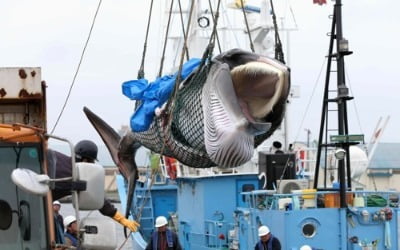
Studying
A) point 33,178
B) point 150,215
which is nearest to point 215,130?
point 33,178

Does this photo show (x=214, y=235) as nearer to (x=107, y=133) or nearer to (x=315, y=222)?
(x=315, y=222)

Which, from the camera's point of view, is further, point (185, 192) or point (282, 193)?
point (185, 192)

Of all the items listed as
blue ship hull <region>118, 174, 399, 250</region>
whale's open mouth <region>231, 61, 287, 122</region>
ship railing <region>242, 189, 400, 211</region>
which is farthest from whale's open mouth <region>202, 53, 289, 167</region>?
ship railing <region>242, 189, 400, 211</region>

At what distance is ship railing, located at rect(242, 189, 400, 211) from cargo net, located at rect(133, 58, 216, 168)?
688 cm

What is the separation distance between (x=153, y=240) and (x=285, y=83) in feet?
22.0

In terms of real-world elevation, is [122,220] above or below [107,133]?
below

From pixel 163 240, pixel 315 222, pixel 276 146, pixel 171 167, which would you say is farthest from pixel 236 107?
pixel 171 167

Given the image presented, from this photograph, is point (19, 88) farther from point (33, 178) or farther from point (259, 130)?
point (259, 130)

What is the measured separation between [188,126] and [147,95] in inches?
52.3

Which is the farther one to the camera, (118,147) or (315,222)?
(315,222)

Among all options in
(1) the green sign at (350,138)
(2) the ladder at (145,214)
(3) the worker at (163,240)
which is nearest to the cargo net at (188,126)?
(3) the worker at (163,240)

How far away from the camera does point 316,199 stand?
47.9 feet

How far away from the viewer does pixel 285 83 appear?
5.82 m

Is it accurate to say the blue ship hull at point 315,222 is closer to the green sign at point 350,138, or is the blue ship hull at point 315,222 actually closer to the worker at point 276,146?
the green sign at point 350,138
